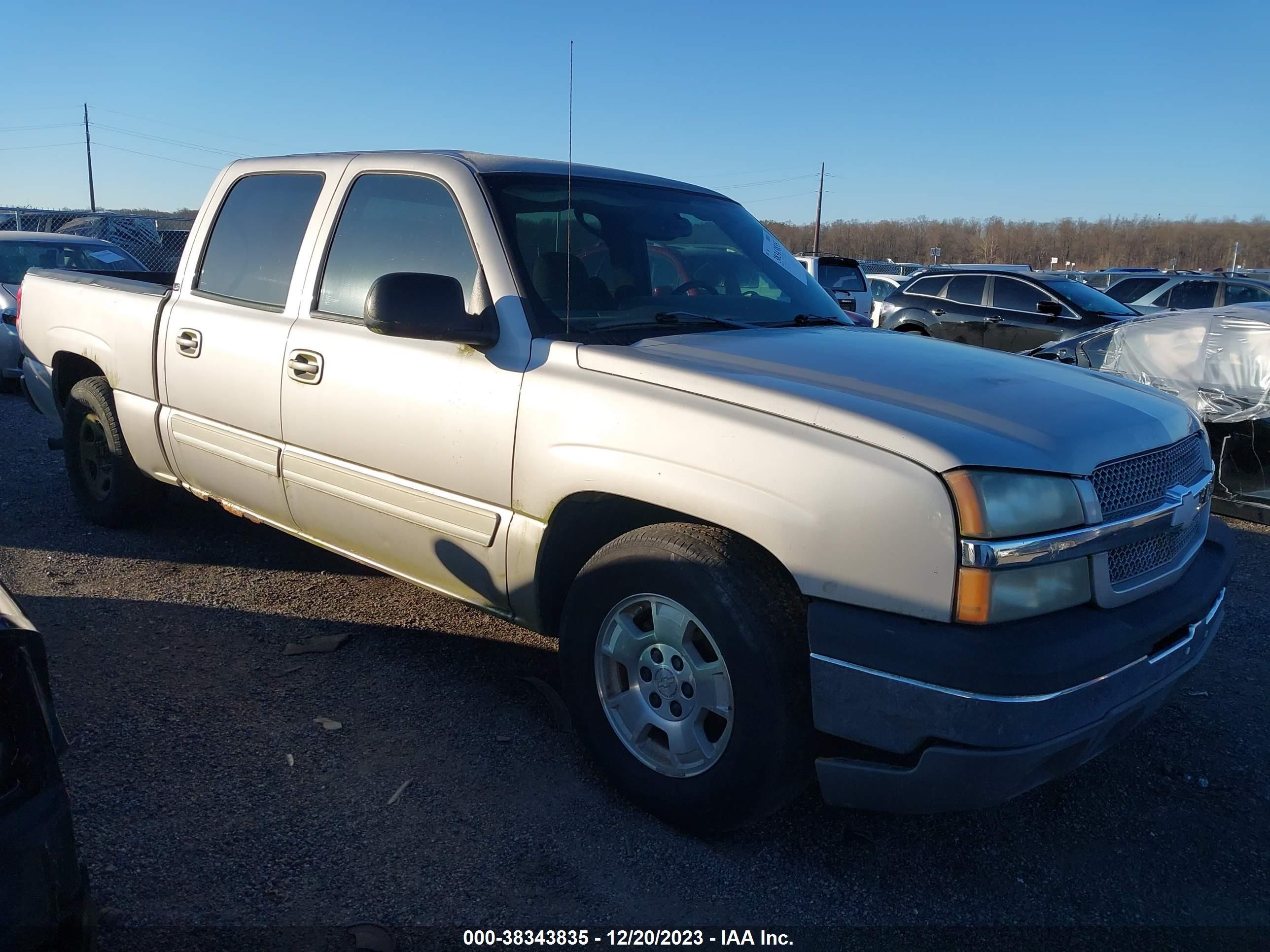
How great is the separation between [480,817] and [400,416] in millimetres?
1372

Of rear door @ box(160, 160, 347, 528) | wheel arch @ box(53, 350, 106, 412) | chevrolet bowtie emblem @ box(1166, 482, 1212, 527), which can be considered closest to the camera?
chevrolet bowtie emblem @ box(1166, 482, 1212, 527)

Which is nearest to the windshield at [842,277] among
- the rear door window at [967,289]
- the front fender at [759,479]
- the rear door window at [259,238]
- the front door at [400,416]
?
the rear door window at [967,289]

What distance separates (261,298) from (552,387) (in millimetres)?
1840

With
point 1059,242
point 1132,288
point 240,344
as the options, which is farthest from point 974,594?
point 1059,242

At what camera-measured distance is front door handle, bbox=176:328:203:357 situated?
4297mm

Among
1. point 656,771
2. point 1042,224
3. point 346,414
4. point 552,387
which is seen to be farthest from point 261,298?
point 1042,224

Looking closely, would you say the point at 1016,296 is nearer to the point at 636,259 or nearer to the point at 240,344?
the point at 636,259

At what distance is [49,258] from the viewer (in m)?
10.5

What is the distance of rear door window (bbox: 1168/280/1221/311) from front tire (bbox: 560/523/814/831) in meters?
13.9

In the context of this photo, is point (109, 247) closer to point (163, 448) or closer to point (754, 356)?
point (163, 448)

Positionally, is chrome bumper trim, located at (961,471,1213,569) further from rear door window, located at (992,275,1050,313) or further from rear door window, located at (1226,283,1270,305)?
rear door window, located at (1226,283,1270,305)

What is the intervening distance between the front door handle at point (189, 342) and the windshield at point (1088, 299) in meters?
10.4

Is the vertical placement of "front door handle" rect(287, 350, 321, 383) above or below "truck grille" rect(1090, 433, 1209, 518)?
above

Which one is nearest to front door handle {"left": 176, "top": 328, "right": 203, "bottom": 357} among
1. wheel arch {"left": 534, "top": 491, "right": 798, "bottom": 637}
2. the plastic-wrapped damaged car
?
wheel arch {"left": 534, "top": 491, "right": 798, "bottom": 637}
